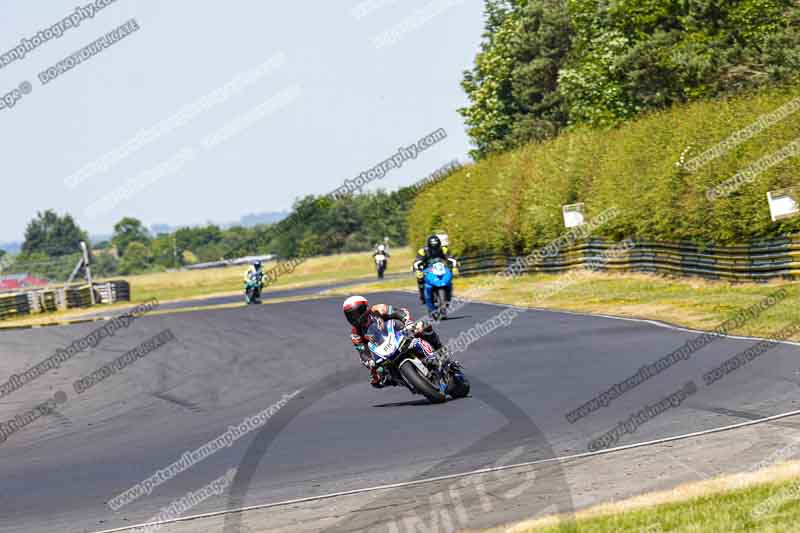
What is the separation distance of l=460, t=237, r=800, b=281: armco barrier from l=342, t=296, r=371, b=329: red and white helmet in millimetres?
13369

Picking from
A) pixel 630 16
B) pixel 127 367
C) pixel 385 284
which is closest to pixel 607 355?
pixel 127 367

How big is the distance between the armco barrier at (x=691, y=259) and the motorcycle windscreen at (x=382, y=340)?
13274 millimetres

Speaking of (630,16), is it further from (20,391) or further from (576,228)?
(20,391)

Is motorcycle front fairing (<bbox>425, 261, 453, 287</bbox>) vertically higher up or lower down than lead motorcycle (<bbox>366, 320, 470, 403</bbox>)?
higher up

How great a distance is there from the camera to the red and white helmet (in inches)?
489

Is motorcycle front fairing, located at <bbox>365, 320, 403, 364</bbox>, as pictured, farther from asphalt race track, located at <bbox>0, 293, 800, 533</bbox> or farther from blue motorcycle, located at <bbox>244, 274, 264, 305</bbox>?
blue motorcycle, located at <bbox>244, 274, 264, 305</bbox>

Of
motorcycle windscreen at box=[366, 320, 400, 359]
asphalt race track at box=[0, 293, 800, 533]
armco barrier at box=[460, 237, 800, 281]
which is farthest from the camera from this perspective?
armco barrier at box=[460, 237, 800, 281]

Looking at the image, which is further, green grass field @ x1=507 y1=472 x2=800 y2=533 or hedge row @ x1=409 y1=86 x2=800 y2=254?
hedge row @ x1=409 y1=86 x2=800 y2=254

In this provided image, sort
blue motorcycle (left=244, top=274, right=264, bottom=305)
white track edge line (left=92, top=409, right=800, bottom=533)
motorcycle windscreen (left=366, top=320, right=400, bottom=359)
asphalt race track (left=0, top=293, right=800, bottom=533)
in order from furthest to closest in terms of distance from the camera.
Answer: blue motorcycle (left=244, top=274, right=264, bottom=305) → motorcycle windscreen (left=366, top=320, right=400, bottom=359) → asphalt race track (left=0, top=293, right=800, bottom=533) → white track edge line (left=92, top=409, right=800, bottom=533)

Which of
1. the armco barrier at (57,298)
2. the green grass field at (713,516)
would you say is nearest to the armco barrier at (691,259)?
the green grass field at (713,516)

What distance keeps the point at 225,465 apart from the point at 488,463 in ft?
8.61

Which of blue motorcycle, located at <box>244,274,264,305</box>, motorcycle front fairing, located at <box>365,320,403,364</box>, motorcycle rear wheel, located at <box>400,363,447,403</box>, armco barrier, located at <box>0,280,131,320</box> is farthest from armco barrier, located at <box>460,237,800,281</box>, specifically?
armco barrier, located at <box>0,280,131,320</box>

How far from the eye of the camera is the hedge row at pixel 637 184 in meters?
24.4

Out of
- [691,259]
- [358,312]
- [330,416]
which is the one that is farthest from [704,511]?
[691,259]
